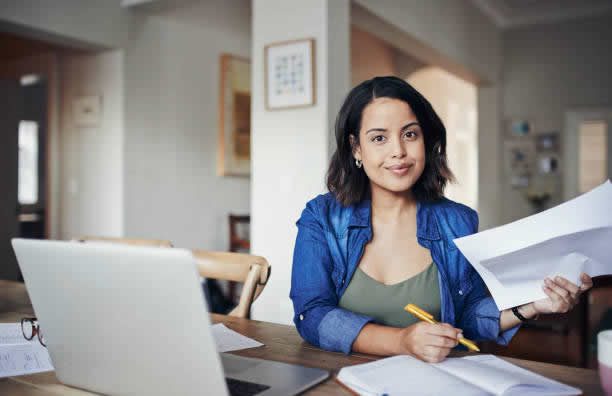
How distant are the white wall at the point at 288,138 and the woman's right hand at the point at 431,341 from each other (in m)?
1.79

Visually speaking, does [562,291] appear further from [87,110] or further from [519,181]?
[519,181]

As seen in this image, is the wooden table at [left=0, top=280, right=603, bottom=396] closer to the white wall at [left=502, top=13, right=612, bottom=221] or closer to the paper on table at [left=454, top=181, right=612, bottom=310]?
Answer: the paper on table at [left=454, top=181, right=612, bottom=310]

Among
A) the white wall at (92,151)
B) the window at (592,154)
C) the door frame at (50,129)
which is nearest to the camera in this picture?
the white wall at (92,151)

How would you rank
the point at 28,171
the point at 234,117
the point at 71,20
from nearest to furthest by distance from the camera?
the point at 71,20 → the point at 234,117 → the point at 28,171

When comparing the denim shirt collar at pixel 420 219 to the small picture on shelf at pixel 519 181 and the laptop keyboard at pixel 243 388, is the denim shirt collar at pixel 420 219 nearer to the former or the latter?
the laptop keyboard at pixel 243 388

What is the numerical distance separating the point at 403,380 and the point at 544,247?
345 mm

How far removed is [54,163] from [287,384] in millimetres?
3743

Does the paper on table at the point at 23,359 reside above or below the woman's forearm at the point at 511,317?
below

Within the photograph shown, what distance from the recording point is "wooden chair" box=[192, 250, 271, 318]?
4.28ft

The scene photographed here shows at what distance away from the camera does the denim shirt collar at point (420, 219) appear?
121 centimetres

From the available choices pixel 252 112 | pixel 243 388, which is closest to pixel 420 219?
pixel 243 388

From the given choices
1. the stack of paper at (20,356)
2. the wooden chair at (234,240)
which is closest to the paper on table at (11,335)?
the stack of paper at (20,356)

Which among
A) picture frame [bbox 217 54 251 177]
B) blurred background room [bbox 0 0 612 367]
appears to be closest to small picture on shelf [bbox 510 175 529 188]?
blurred background room [bbox 0 0 612 367]

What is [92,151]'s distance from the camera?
3744 millimetres
